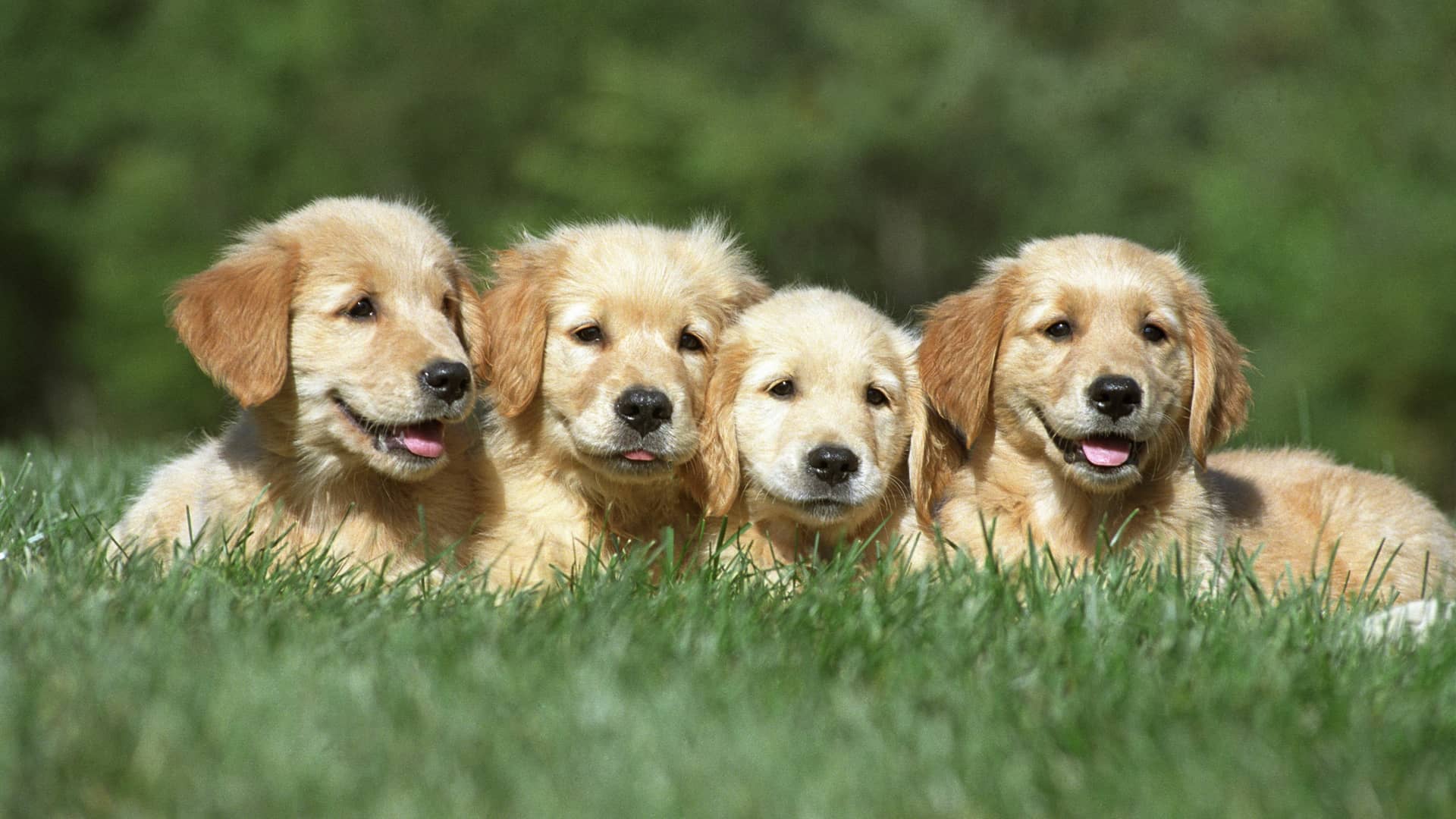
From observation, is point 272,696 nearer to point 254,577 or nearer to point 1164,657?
point 254,577

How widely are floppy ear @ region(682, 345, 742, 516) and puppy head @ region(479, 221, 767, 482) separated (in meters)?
0.06

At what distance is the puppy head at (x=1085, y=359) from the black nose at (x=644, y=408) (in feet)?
3.35

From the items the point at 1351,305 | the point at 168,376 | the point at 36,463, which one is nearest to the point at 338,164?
the point at 168,376

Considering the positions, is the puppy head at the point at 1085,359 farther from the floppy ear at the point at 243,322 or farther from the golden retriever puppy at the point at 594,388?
the floppy ear at the point at 243,322

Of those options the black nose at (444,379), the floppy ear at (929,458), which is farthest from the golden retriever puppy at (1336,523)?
the black nose at (444,379)

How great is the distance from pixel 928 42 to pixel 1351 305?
31.1 feet

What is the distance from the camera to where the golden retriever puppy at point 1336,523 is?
19.8ft

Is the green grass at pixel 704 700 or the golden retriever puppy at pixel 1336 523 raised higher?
the green grass at pixel 704 700

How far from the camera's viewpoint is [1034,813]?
2.91m

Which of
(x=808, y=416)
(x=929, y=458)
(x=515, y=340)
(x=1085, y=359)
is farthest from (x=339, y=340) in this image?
(x=1085, y=359)

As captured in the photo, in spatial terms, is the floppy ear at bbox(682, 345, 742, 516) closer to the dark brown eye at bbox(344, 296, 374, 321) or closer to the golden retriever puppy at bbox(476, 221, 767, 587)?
the golden retriever puppy at bbox(476, 221, 767, 587)

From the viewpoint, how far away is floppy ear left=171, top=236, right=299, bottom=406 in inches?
201

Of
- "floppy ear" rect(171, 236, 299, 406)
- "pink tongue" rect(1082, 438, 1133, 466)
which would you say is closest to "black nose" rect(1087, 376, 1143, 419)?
"pink tongue" rect(1082, 438, 1133, 466)

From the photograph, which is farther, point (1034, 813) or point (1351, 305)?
point (1351, 305)
